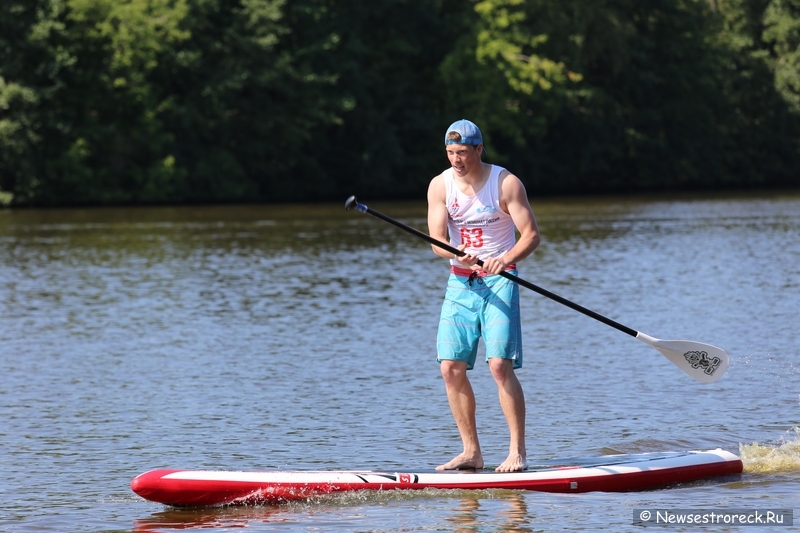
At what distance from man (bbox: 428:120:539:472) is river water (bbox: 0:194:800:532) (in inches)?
26.3

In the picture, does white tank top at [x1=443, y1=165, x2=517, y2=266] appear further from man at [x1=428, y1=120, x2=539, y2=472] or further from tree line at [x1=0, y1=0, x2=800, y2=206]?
tree line at [x1=0, y1=0, x2=800, y2=206]

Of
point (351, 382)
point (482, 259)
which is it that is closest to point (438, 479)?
point (482, 259)

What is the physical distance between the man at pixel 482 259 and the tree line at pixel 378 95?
4135 centimetres

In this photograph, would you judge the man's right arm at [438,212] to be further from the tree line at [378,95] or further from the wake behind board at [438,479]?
the tree line at [378,95]

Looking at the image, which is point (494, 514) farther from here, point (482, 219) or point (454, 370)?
point (482, 219)

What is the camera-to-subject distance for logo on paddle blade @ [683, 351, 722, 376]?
930 centimetres

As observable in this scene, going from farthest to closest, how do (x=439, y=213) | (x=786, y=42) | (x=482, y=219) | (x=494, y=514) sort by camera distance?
(x=786, y=42)
(x=439, y=213)
(x=482, y=219)
(x=494, y=514)

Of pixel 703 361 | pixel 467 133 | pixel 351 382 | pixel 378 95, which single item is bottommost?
pixel 351 382

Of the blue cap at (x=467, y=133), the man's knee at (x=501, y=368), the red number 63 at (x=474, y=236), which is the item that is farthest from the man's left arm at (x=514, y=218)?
the man's knee at (x=501, y=368)

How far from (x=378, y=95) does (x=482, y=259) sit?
5277 centimetres

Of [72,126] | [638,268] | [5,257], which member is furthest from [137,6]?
[638,268]

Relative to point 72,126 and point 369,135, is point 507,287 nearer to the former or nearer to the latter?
point 72,126

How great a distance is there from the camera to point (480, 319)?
8297 mm

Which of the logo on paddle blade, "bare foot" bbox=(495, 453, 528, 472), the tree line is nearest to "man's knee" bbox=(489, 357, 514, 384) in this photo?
"bare foot" bbox=(495, 453, 528, 472)
